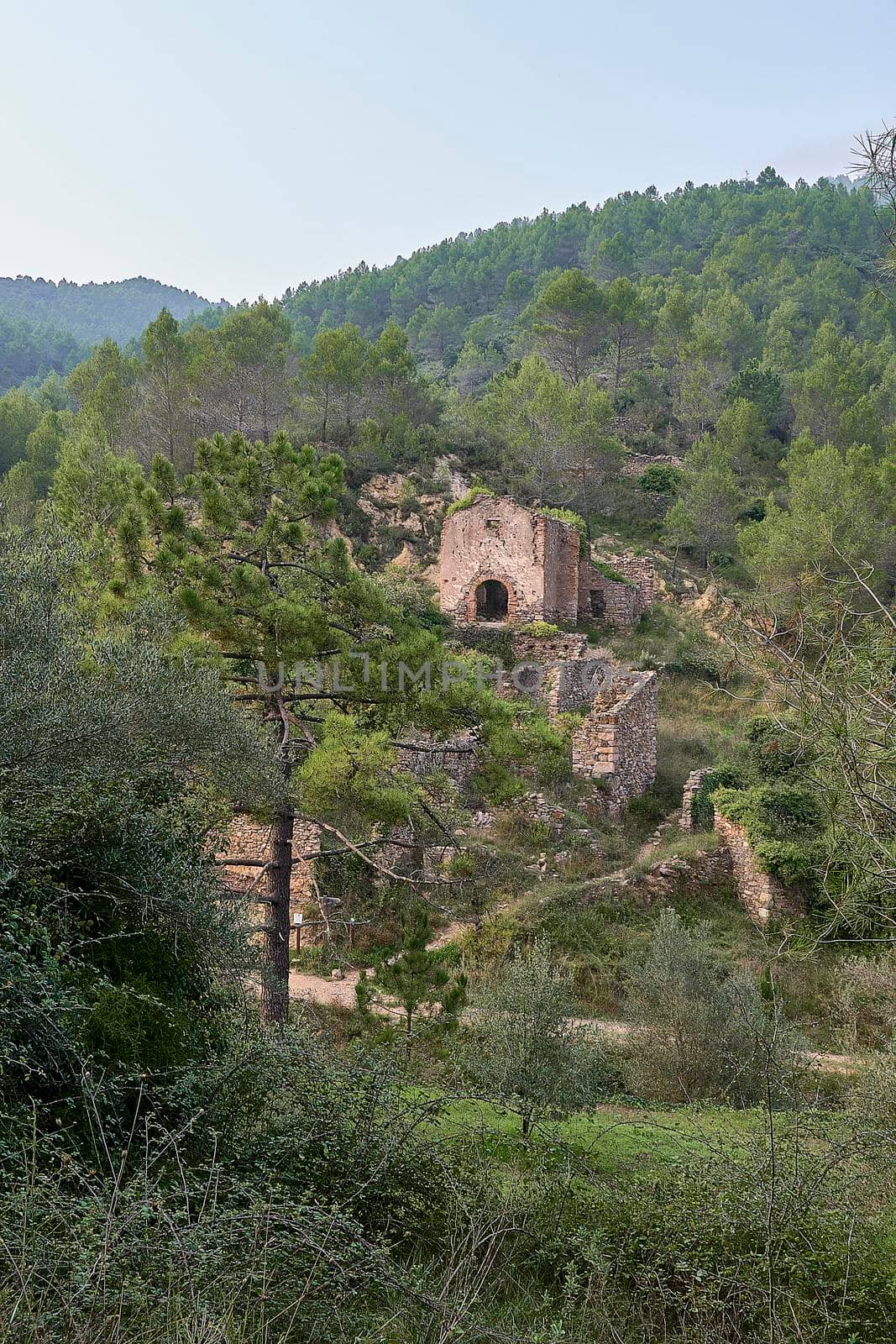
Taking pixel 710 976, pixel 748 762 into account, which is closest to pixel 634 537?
pixel 748 762

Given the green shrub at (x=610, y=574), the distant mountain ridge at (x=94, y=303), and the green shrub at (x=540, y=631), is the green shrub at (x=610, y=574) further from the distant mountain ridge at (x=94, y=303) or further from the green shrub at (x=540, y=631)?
the distant mountain ridge at (x=94, y=303)

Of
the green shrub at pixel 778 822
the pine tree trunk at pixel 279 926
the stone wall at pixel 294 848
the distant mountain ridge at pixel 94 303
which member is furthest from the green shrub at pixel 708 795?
the distant mountain ridge at pixel 94 303

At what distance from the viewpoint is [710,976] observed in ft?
27.6

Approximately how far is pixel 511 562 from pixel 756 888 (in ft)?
38.3

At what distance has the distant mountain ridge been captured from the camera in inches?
3947

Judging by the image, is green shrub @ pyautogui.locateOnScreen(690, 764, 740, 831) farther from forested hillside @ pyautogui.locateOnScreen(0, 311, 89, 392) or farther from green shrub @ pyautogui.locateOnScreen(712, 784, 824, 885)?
forested hillside @ pyautogui.locateOnScreen(0, 311, 89, 392)

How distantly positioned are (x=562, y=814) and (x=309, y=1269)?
10.7 m

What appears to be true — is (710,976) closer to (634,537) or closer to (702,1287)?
(702,1287)

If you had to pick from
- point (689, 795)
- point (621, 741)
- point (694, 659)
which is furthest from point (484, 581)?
point (689, 795)

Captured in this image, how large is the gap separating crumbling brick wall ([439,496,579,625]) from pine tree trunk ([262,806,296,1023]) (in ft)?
47.9

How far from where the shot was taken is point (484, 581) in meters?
22.7

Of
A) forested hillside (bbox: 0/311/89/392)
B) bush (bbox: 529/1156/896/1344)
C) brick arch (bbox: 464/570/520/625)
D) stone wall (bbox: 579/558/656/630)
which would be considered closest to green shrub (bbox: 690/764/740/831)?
brick arch (bbox: 464/570/520/625)

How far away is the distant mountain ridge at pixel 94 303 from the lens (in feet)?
329

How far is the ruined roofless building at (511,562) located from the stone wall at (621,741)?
19.2 feet
